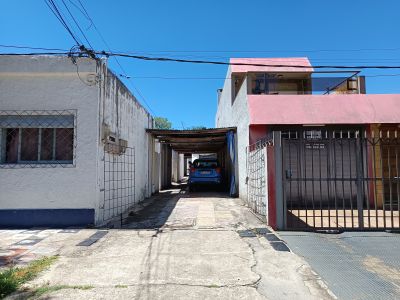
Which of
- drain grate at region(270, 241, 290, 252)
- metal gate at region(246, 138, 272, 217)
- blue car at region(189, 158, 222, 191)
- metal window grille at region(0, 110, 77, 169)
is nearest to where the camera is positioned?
drain grate at region(270, 241, 290, 252)

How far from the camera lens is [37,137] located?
7750 millimetres

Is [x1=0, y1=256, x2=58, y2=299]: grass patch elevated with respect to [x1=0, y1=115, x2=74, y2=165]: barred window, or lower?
lower

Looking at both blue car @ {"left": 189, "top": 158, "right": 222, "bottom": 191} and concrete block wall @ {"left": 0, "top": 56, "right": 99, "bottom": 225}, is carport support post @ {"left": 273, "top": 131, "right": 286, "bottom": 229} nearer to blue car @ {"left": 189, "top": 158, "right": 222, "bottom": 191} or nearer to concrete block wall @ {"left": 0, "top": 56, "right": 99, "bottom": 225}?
concrete block wall @ {"left": 0, "top": 56, "right": 99, "bottom": 225}

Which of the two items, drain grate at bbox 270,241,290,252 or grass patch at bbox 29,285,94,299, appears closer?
grass patch at bbox 29,285,94,299

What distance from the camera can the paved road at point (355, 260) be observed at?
3.76m

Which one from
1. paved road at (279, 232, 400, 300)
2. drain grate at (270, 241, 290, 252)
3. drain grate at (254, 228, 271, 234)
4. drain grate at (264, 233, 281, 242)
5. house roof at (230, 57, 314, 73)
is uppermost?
house roof at (230, 57, 314, 73)

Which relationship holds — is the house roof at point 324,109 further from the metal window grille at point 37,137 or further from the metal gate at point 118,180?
the metal window grille at point 37,137

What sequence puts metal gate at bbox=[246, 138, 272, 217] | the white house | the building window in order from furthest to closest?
the building window < metal gate at bbox=[246, 138, 272, 217] < the white house

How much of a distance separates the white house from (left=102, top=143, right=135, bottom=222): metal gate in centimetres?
33

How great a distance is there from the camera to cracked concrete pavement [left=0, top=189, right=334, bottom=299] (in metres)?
3.71

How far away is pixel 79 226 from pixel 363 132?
9.66m

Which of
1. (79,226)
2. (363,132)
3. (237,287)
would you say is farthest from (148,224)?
(363,132)

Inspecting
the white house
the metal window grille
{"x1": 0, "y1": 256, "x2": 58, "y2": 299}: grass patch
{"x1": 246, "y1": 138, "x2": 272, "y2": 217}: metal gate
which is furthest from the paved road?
the metal window grille

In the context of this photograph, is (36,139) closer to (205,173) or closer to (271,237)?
(271,237)
